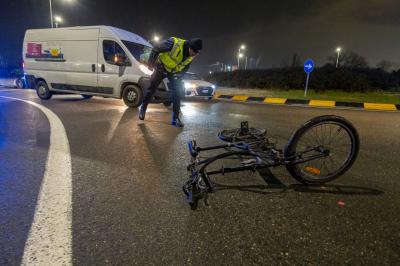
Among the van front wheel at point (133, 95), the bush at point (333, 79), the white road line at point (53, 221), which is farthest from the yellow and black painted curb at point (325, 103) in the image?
the white road line at point (53, 221)

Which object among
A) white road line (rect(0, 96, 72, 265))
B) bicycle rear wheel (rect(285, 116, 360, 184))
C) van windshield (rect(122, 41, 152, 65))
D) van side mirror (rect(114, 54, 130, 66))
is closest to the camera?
white road line (rect(0, 96, 72, 265))

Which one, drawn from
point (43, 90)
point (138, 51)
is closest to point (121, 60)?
point (138, 51)

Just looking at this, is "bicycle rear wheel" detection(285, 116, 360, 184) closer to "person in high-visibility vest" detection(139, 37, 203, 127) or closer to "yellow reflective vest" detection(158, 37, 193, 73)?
"person in high-visibility vest" detection(139, 37, 203, 127)

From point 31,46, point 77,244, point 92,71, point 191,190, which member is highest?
point 31,46

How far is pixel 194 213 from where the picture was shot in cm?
210

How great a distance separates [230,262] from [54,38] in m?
9.92

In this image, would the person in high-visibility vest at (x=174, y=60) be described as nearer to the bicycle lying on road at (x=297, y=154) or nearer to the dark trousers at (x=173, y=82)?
the dark trousers at (x=173, y=82)

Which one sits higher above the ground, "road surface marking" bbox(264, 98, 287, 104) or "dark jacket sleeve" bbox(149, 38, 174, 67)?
"dark jacket sleeve" bbox(149, 38, 174, 67)

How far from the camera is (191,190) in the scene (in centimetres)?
221

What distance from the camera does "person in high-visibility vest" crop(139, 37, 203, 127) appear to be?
5.07 meters

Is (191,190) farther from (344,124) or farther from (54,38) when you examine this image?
(54,38)

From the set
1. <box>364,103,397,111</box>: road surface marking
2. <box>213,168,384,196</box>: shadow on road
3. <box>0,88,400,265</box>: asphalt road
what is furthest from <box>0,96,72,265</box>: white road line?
<box>364,103,397,111</box>: road surface marking

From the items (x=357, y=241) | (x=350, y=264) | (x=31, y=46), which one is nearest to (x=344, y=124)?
(x=357, y=241)

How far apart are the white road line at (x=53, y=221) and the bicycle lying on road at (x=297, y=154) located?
0.98 metres
